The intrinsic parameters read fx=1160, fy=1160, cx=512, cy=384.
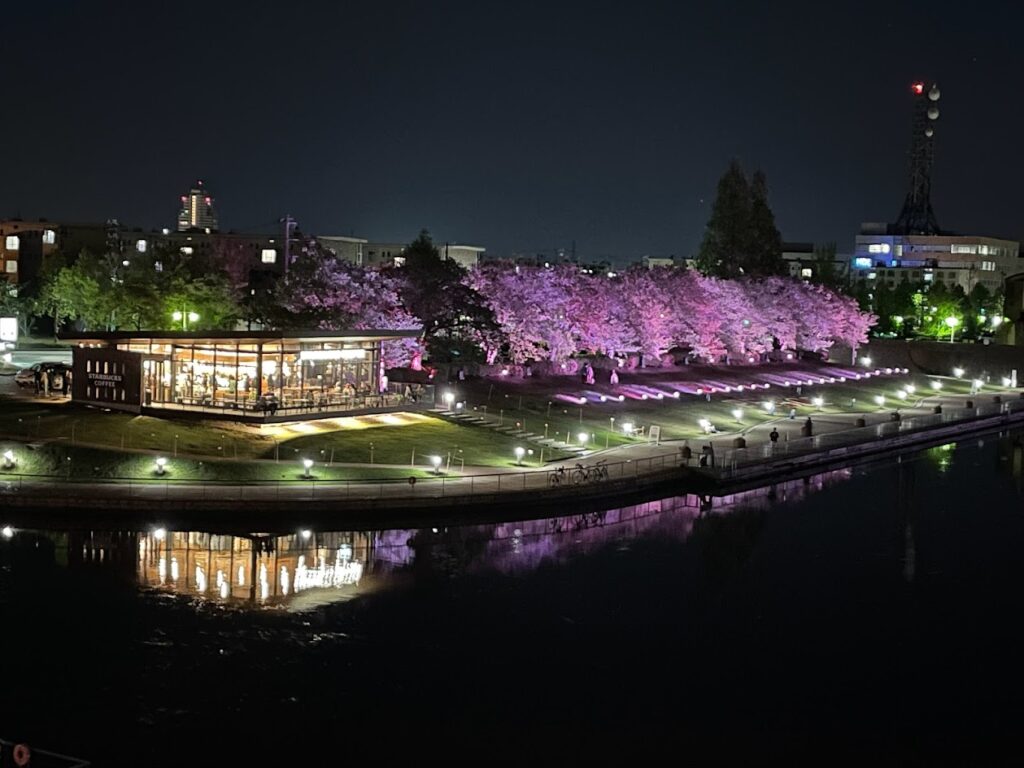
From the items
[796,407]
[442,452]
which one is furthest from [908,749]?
[796,407]

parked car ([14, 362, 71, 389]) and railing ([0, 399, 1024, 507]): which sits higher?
parked car ([14, 362, 71, 389])

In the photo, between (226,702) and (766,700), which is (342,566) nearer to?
(226,702)

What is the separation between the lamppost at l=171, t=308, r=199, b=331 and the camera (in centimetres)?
7206

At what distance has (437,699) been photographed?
2439 centimetres

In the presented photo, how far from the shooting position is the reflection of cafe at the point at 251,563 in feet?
101

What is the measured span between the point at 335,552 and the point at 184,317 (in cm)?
4023

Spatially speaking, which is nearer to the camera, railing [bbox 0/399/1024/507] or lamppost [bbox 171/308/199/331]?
railing [bbox 0/399/1024/507]

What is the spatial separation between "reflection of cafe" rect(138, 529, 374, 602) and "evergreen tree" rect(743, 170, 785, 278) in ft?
262

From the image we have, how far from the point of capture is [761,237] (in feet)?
362

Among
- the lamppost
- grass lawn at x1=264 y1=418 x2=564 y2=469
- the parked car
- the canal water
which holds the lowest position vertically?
the canal water

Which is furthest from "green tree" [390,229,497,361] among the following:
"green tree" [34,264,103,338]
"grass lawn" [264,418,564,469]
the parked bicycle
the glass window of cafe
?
"green tree" [34,264,103,338]

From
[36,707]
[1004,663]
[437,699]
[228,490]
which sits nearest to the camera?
[36,707]

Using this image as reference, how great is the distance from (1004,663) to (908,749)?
6.55 metres

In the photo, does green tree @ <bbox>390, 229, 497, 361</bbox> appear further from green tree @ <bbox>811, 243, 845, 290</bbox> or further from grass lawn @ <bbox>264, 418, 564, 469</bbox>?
green tree @ <bbox>811, 243, 845, 290</bbox>
